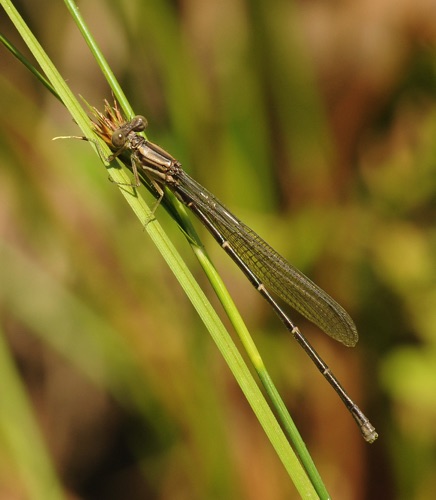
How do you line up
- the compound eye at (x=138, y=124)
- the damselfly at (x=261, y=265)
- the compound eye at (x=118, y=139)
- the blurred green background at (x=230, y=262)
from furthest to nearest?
the blurred green background at (x=230, y=262)
the damselfly at (x=261, y=265)
the compound eye at (x=138, y=124)
the compound eye at (x=118, y=139)

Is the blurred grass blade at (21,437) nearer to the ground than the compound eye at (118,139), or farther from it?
nearer to the ground

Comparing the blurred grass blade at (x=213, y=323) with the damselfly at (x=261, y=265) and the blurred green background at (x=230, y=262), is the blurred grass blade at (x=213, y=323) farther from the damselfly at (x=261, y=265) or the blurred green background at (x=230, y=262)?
the blurred green background at (x=230, y=262)

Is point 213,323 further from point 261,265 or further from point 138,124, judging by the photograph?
point 261,265

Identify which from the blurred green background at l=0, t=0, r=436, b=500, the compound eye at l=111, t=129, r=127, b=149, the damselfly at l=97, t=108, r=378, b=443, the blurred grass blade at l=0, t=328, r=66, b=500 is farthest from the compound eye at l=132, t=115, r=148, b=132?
the blurred grass blade at l=0, t=328, r=66, b=500

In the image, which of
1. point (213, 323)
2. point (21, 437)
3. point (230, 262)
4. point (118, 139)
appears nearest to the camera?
point (213, 323)

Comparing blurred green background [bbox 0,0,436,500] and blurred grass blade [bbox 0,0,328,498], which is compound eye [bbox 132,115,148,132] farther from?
blurred green background [bbox 0,0,436,500]

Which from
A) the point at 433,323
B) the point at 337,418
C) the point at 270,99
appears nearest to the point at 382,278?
the point at 433,323

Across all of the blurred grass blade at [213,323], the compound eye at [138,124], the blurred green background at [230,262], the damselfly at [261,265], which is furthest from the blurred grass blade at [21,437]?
the blurred grass blade at [213,323]

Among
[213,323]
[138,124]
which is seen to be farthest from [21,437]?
[213,323]
